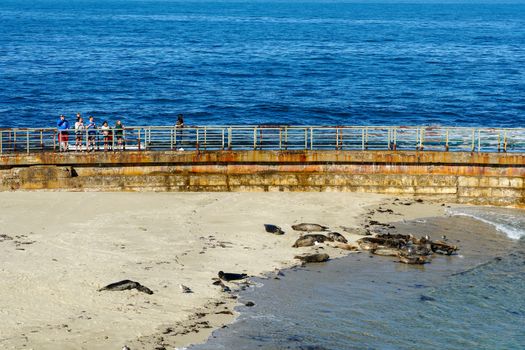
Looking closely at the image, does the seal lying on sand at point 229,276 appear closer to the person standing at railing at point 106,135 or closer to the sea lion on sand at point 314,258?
the sea lion on sand at point 314,258

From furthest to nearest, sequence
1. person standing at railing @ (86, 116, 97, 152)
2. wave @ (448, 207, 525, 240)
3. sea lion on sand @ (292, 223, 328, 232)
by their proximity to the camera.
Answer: person standing at railing @ (86, 116, 97, 152), wave @ (448, 207, 525, 240), sea lion on sand @ (292, 223, 328, 232)

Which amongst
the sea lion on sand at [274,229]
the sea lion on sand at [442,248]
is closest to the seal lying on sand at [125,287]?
the sea lion on sand at [274,229]

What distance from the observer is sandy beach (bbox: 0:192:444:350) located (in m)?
21.7

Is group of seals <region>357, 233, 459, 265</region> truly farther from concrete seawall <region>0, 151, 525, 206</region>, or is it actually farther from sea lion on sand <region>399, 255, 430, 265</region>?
concrete seawall <region>0, 151, 525, 206</region>

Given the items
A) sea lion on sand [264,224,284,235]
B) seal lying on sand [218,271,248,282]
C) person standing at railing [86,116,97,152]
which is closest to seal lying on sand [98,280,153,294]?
seal lying on sand [218,271,248,282]

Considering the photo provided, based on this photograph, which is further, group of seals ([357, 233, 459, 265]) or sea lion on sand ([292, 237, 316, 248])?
sea lion on sand ([292, 237, 316, 248])

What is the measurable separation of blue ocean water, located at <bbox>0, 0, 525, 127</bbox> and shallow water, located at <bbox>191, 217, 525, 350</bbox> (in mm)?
33175

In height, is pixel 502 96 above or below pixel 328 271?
above

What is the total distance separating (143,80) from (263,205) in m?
48.1

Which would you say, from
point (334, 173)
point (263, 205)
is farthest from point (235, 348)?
point (334, 173)

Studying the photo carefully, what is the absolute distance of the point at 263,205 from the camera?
112ft

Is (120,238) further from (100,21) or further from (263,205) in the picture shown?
(100,21)

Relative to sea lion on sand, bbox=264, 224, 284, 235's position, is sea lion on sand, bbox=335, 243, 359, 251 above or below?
below

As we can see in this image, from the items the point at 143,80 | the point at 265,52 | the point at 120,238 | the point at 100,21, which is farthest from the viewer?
the point at 100,21
